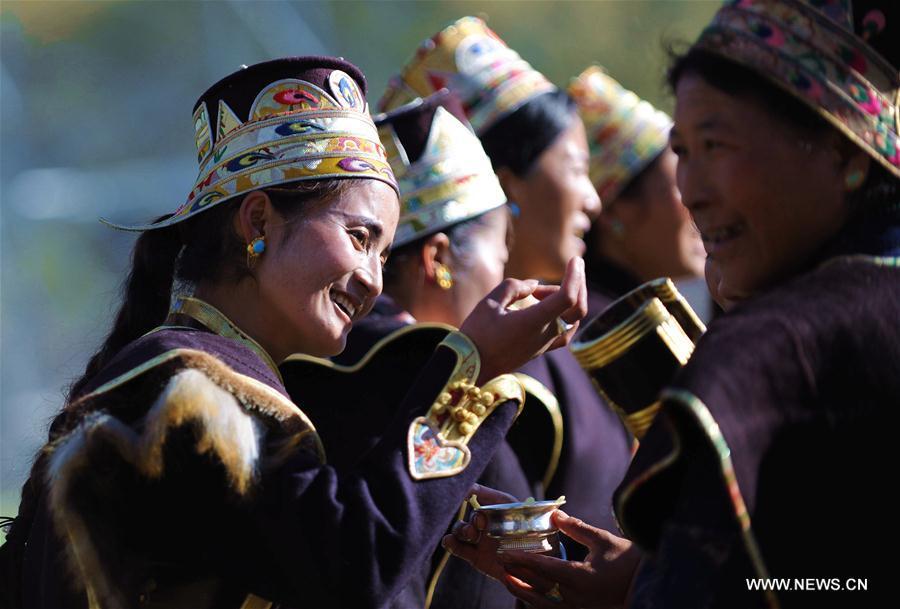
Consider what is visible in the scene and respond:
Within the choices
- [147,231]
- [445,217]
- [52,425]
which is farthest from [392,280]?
[52,425]

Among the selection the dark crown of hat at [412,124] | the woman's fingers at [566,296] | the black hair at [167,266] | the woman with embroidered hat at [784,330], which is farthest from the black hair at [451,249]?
the woman with embroidered hat at [784,330]

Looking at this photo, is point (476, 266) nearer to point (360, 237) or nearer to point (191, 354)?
point (360, 237)

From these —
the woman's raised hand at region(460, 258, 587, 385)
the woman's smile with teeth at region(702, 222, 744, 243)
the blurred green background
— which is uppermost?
the woman's smile with teeth at region(702, 222, 744, 243)

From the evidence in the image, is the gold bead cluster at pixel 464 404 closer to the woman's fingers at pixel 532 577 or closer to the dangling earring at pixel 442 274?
the woman's fingers at pixel 532 577

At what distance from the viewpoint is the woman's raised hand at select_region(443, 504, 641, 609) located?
2758 millimetres

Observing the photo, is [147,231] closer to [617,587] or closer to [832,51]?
[617,587]

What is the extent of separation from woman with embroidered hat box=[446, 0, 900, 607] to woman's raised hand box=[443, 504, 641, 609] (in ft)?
1.73

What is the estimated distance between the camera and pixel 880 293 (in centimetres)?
217

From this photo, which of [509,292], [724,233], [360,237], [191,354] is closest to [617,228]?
[509,292]

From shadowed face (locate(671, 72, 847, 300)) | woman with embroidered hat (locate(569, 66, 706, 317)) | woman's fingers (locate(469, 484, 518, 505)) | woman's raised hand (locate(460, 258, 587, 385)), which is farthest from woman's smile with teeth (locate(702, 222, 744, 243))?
woman with embroidered hat (locate(569, 66, 706, 317))

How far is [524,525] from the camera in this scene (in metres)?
2.93

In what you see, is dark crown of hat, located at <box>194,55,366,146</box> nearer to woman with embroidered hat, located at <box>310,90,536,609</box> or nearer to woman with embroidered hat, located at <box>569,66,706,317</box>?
woman with embroidered hat, located at <box>310,90,536,609</box>

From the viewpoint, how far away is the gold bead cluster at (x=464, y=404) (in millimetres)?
3023

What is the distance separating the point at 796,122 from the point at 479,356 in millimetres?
1055
